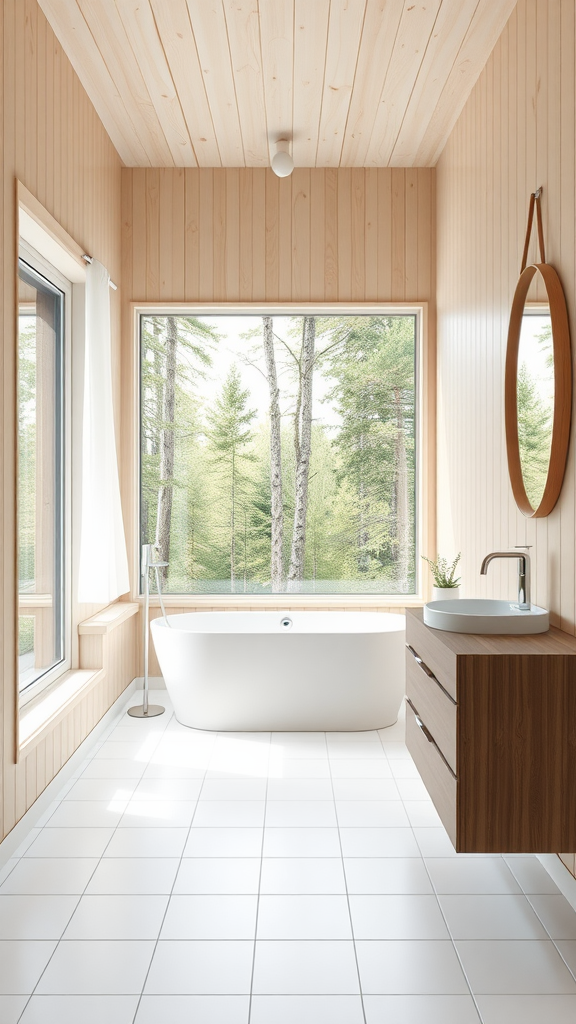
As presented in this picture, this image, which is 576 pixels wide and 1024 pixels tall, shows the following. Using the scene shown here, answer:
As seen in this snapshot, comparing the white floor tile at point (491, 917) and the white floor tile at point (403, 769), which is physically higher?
the white floor tile at point (403, 769)

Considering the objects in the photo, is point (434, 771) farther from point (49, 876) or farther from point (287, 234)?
point (287, 234)

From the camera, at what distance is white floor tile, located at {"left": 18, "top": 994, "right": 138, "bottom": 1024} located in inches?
67.2

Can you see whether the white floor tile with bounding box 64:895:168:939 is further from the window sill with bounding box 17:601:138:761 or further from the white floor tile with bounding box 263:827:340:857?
the window sill with bounding box 17:601:138:761

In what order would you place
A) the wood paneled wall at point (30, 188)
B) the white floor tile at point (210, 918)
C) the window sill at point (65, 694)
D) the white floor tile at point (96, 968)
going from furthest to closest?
the window sill at point (65, 694)
the wood paneled wall at point (30, 188)
the white floor tile at point (210, 918)
the white floor tile at point (96, 968)

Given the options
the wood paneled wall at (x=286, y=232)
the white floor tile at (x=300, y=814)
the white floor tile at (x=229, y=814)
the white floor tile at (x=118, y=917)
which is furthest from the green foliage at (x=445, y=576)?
the white floor tile at (x=118, y=917)

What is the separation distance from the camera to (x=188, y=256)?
443cm

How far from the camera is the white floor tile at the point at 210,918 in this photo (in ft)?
6.72

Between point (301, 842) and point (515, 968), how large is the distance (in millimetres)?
877

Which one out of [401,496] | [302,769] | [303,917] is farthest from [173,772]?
[401,496]

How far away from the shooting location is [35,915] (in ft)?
7.06

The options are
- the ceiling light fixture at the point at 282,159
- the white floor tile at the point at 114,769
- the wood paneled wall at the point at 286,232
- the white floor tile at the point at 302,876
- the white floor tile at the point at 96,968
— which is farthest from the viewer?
the wood paneled wall at the point at 286,232

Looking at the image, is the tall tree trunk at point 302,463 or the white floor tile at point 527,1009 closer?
the white floor tile at point 527,1009

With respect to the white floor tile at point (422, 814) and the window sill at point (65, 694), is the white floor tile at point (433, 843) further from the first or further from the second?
Answer: the window sill at point (65, 694)

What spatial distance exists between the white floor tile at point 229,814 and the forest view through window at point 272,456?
1.76m
